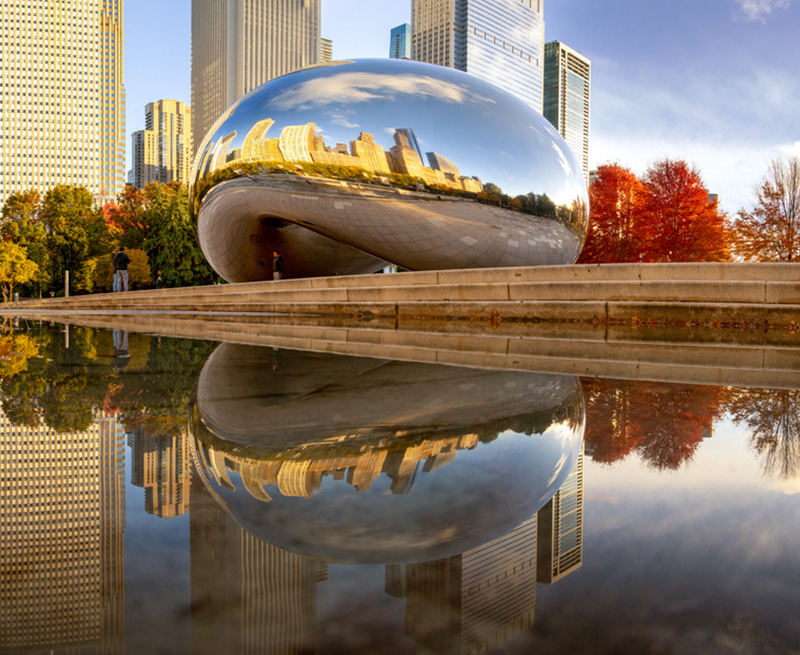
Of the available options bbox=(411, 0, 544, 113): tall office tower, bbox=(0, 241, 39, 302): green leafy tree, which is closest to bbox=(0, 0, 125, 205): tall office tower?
bbox=(411, 0, 544, 113): tall office tower

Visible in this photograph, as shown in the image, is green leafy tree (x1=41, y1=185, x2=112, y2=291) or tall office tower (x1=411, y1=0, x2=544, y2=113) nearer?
green leafy tree (x1=41, y1=185, x2=112, y2=291)

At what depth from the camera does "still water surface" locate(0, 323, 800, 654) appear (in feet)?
3.52

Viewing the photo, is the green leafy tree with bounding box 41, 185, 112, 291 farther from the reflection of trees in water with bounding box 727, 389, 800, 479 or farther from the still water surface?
the reflection of trees in water with bounding box 727, 389, 800, 479

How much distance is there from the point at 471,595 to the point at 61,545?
94 cm

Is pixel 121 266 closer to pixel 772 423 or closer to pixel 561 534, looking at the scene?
pixel 772 423

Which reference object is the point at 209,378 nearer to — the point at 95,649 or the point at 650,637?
the point at 95,649

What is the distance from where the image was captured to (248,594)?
1.18m

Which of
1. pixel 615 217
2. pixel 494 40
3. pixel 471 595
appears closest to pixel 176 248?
pixel 615 217

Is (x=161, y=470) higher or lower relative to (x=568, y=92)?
lower

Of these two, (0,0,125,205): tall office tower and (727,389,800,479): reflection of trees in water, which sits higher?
(0,0,125,205): tall office tower

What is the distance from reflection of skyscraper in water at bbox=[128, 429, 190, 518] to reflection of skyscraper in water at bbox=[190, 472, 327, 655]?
0.76ft

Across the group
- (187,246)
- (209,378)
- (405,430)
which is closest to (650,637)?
(405,430)

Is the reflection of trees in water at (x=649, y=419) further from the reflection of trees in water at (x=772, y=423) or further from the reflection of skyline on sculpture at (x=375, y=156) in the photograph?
the reflection of skyline on sculpture at (x=375, y=156)

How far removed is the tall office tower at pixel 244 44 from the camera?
160625 mm
